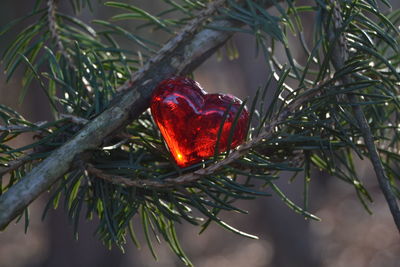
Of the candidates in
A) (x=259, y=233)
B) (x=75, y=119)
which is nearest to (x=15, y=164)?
(x=75, y=119)

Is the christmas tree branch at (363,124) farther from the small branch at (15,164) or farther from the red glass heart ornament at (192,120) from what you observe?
the small branch at (15,164)

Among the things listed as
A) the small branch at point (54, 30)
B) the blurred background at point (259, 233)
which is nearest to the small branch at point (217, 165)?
the small branch at point (54, 30)

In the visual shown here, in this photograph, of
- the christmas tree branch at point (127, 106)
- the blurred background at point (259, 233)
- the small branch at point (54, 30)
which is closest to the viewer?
the christmas tree branch at point (127, 106)

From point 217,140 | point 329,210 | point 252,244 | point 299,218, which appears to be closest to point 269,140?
point 217,140

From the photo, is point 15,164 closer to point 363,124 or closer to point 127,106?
point 127,106

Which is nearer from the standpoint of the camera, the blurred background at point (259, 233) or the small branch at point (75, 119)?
the small branch at point (75, 119)

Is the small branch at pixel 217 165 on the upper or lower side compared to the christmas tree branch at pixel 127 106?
lower

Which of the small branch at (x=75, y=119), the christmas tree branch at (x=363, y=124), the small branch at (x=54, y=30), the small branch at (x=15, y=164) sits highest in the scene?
the small branch at (x=54, y=30)

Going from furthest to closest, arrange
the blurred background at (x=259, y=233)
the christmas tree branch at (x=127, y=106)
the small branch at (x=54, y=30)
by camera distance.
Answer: the blurred background at (x=259, y=233), the small branch at (x=54, y=30), the christmas tree branch at (x=127, y=106)

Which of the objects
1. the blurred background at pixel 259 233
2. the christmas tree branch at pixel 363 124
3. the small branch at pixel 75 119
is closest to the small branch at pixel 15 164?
the small branch at pixel 75 119
